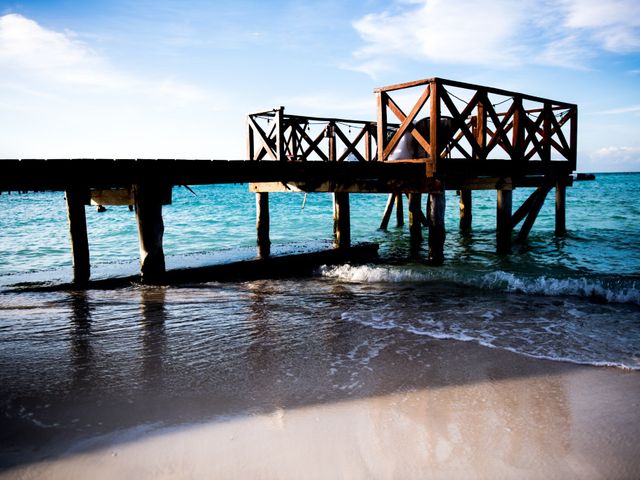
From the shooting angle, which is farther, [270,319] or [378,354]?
[270,319]

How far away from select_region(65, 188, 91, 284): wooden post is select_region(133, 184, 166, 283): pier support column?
925 mm

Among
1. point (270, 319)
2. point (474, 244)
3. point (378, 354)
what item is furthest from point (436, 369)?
point (474, 244)

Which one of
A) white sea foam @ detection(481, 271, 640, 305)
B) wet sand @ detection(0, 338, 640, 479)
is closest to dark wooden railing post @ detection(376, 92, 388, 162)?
white sea foam @ detection(481, 271, 640, 305)

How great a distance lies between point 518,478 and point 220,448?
6.09 feet

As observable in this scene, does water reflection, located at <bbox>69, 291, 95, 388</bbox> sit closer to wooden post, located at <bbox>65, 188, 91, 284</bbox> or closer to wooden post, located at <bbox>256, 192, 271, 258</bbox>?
wooden post, located at <bbox>65, 188, 91, 284</bbox>

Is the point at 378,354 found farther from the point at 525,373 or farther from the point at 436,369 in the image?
the point at 525,373

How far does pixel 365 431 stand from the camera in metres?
3.21

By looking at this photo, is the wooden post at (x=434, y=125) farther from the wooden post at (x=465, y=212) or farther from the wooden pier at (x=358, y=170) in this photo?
the wooden post at (x=465, y=212)

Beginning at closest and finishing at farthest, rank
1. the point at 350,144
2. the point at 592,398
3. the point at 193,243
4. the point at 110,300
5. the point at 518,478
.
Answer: the point at 518,478, the point at 592,398, the point at 110,300, the point at 350,144, the point at 193,243

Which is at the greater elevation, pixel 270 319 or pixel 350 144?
pixel 350 144

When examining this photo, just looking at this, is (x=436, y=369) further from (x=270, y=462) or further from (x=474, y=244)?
(x=474, y=244)

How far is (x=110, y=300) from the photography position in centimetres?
707

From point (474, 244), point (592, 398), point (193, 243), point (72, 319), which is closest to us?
point (592, 398)

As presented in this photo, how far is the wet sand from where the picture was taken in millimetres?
2803
